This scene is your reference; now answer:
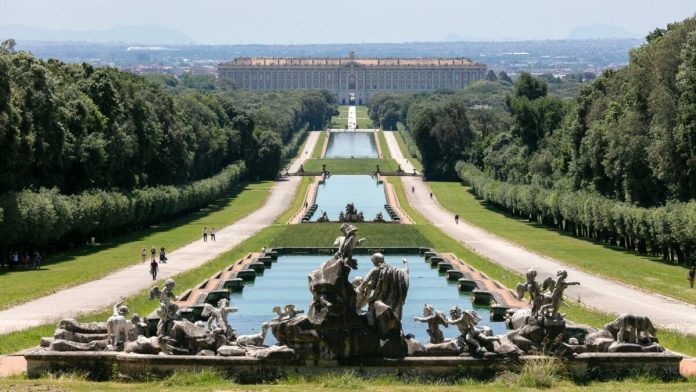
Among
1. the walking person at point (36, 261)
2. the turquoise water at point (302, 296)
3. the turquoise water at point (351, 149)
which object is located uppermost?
the turquoise water at point (302, 296)

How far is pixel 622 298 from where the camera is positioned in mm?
46031

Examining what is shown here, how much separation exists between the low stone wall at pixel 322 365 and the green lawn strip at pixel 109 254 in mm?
15324

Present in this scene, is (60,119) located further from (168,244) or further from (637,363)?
(637,363)

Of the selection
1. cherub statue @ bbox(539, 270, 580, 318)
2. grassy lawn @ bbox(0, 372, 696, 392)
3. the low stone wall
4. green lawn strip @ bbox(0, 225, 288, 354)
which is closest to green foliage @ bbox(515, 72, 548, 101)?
green lawn strip @ bbox(0, 225, 288, 354)

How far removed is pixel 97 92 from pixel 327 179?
52.7 meters

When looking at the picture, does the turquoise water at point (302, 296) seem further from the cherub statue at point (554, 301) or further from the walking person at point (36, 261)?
the walking person at point (36, 261)

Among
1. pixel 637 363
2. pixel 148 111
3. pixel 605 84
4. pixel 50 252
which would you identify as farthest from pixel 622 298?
pixel 148 111

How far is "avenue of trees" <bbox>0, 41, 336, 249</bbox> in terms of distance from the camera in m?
63.4

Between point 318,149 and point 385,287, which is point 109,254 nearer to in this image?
point 385,287

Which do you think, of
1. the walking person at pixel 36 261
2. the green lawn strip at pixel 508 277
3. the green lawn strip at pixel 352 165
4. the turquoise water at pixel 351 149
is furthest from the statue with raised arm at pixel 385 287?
the turquoise water at pixel 351 149

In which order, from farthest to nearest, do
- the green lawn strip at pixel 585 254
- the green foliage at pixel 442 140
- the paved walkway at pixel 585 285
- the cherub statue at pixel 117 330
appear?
the green foliage at pixel 442 140, the green lawn strip at pixel 585 254, the paved walkway at pixel 585 285, the cherub statue at pixel 117 330

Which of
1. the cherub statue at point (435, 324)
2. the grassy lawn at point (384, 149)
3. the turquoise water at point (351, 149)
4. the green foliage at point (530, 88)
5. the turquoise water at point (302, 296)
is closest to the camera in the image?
the cherub statue at point (435, 324)

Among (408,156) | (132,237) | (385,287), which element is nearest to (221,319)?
(385,287)

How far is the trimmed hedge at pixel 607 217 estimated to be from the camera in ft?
204
